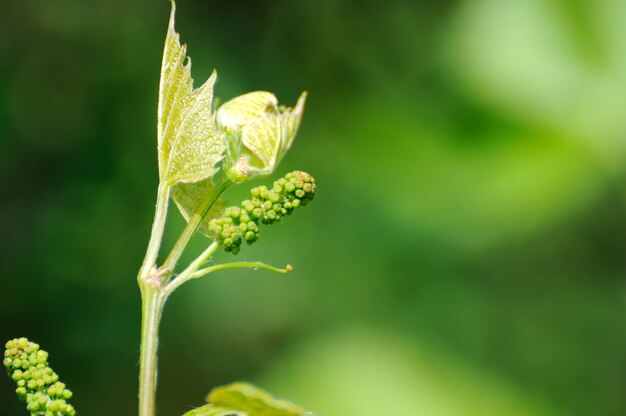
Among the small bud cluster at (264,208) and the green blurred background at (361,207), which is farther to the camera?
the green blurred background at (361,207)

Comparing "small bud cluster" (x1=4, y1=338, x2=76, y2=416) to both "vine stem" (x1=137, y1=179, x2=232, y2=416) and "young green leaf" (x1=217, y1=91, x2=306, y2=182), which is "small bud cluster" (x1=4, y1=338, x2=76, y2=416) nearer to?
"vine stem" (x1=137, y1=179, x2=232, y2=416)

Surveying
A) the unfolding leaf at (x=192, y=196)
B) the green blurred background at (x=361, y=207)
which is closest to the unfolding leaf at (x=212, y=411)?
the unfolding leaf at (x=192, y=196)

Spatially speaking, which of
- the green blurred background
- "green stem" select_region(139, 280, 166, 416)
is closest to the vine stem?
"green stem" select_region(139, 280, 166, 416)

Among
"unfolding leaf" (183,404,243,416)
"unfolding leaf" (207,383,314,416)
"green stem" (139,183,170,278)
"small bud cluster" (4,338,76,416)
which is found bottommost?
"small bud cluster" (4,338,76,416)

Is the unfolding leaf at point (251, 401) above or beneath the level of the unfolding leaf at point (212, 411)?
above

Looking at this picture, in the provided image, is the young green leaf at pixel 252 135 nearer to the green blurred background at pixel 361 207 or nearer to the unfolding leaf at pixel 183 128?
the unfolding leaf at pixel 183 128

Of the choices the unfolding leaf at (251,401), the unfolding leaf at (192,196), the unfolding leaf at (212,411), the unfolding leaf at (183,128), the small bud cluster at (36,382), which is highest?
the unfolding leaf at (183,128)

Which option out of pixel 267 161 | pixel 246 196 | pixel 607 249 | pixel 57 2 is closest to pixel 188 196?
pixel 267 161

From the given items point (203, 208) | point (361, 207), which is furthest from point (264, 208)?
point (361, 207)
